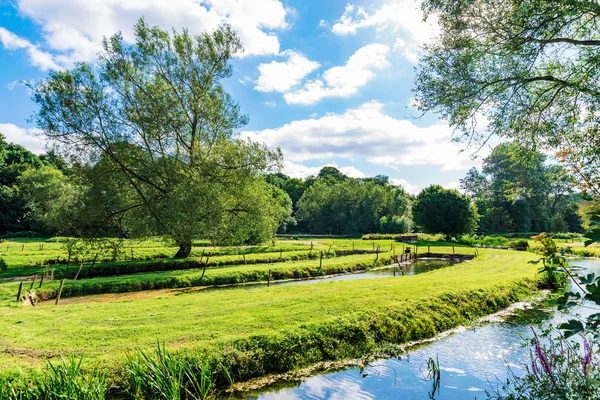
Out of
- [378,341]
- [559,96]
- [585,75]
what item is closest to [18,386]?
[378,341]

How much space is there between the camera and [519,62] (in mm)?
10688

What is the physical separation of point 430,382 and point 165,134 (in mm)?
25217

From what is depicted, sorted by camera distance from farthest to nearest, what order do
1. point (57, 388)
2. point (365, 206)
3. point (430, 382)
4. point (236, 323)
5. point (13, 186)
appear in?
1. point (365, 206)
2. point (13, 186)
3. point (236, 323)
4. point (430, 382)
5. point (57, 388)

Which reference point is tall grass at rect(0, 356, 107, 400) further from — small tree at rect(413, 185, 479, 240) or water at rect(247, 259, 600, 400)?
small tree at rect(413, 185, 479, 240)

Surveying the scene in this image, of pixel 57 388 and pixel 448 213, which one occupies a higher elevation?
pixel 448 213

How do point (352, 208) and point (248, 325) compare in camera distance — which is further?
point (352, 208)

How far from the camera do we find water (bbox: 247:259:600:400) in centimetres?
791

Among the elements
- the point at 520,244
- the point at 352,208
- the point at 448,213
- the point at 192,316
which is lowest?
the point at 192,316

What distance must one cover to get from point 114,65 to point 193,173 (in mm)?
9761

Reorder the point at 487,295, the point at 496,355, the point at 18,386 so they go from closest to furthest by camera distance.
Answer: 1. the point at 18,386
2. the point at 496,355
3. the point at 487,295

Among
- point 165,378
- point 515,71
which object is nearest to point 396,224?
point 515,71

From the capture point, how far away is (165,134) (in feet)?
89.5

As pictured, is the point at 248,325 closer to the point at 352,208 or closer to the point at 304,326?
the point at 304,326

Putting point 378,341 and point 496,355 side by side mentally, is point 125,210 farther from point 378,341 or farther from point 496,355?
point 496,355
